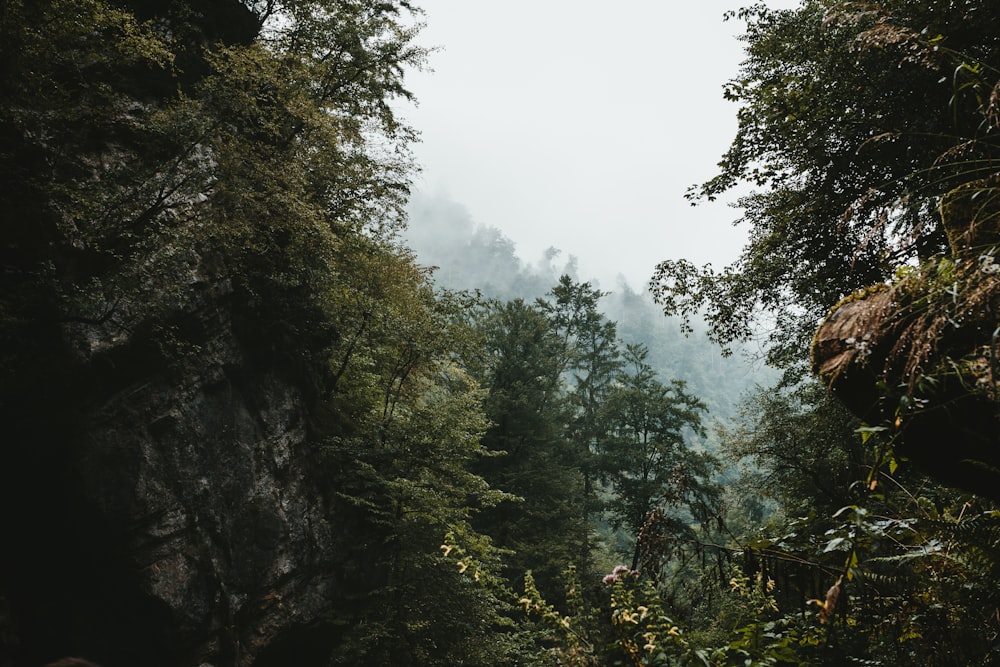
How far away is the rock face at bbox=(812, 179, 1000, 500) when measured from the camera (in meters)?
1.82

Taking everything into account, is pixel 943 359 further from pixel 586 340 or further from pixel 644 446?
pixel 586 340

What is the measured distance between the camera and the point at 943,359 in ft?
6.26

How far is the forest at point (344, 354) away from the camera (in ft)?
7.99

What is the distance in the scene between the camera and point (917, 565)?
103 inches

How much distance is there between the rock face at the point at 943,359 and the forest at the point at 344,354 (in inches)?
0.6

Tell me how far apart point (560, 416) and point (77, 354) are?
55.5ft

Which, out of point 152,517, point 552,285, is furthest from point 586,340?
point 552,285

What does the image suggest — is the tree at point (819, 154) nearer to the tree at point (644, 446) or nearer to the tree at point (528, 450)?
the tree at point (528, 450)

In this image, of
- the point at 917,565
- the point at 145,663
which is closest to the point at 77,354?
the point at 145,663

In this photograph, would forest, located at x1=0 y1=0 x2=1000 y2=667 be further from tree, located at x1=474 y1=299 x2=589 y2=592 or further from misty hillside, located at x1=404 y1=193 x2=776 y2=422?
misty hillside, located at x1=404 y1=193 x2=776 y2=422

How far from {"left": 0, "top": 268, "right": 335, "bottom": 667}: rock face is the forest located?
45mm

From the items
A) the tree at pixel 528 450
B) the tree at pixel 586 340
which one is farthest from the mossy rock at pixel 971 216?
the tree at pixel 586 340

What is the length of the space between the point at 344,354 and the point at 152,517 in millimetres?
4908

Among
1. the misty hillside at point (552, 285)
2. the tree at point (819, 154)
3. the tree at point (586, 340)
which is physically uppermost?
the misty hillside at point (552, 285)
